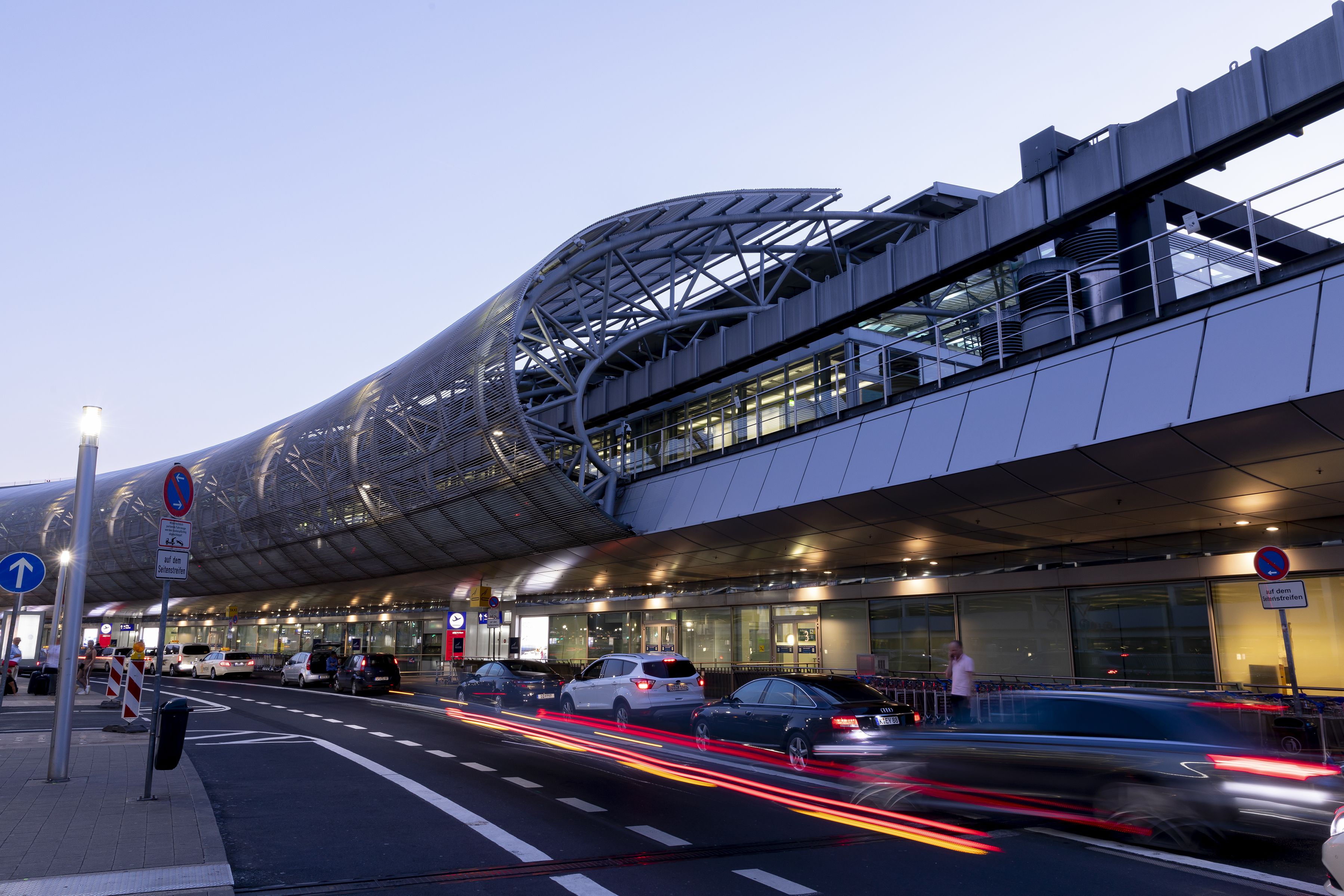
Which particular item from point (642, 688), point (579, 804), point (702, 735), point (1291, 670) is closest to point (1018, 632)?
point (642, 688)

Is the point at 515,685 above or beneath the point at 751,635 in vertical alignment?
beneath

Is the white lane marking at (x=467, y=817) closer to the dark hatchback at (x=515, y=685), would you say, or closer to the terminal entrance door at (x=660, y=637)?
the dark hatchback at (x=515, y=685)

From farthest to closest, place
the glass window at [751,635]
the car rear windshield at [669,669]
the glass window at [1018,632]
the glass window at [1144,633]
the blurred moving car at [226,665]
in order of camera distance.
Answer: the blurred moving car at [226,665] → the glass window at [751,635] → the glass window at [1018,632] → the car rear windshield at [669,669] → the glass window at [1144,633]

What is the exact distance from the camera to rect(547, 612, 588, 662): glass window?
1615 inches

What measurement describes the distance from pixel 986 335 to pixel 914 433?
852 centimetres

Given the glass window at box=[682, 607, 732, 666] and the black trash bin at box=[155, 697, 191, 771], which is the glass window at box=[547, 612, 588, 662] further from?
the black trash bin at box=[155, 697, 191, 771]

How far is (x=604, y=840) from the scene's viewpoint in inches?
323

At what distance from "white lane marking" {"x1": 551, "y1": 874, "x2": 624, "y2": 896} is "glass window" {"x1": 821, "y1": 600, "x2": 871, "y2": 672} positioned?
21.3m

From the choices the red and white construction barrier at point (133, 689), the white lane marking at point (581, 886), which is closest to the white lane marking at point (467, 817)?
the white lane marking at point (581, 886)

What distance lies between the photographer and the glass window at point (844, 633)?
2764 cm

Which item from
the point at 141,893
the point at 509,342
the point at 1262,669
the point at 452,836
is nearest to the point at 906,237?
the point at 509,342

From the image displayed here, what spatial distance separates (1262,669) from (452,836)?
55.3 ft

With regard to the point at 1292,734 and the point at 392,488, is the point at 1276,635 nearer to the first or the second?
the point at 1292,734

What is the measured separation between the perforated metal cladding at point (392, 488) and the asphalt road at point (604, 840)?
14862 millimetres
